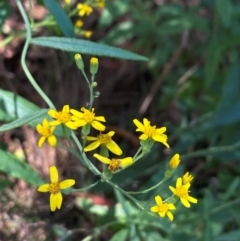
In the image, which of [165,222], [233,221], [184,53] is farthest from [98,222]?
[184,53]

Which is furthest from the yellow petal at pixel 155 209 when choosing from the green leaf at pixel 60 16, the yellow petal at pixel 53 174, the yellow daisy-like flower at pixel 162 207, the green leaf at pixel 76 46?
the green leaf at pixel 60 16

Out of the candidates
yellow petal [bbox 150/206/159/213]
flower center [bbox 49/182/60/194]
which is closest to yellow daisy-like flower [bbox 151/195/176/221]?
yellow petal [bbox 150/206/159/213]

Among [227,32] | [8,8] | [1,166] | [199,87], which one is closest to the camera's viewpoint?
[1,166]

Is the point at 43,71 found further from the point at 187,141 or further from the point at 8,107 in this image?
the point at 8,107

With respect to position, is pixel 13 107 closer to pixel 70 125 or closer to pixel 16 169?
pixel 16 169

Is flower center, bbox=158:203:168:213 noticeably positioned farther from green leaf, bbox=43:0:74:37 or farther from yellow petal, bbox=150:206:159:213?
green leaf, bbox=43:0:74:37

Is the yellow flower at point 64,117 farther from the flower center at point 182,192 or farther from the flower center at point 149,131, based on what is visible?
the flower center at point 182,192
